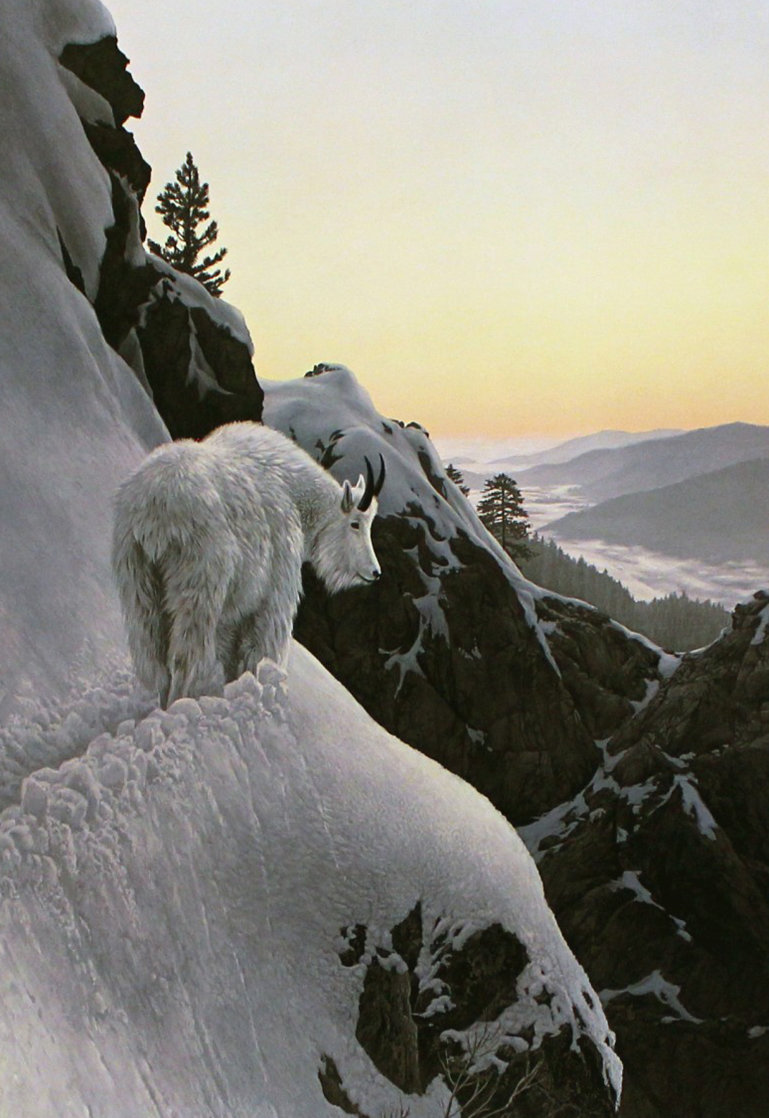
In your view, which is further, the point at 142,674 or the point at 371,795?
the point at 371,795

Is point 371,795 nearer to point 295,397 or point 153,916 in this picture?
point 153,916

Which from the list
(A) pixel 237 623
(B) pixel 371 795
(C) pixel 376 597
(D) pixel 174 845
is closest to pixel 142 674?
(A) pixel 237 623

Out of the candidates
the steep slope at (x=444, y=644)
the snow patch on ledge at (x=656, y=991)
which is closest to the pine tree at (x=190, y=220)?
the steep slope at (x=444, y=644)

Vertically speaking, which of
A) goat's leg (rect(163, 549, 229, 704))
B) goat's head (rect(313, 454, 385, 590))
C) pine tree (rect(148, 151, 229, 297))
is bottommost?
goat's leg (rect(163, 549, 229, 704))

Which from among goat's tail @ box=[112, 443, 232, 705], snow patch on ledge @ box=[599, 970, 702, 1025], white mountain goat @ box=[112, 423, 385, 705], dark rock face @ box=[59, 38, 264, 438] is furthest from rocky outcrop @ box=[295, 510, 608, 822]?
goat's tail @ box=[112, 443, 232, 705]

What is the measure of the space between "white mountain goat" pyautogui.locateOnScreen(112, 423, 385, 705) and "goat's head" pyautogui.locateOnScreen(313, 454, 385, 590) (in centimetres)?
47

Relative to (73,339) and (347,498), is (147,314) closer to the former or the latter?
(73,339)

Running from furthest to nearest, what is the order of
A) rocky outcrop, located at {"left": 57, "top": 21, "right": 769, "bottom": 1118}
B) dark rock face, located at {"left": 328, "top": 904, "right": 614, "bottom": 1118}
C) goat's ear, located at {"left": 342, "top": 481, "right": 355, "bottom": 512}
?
rocky outcrop, located at {"left": 57, "top": 21, "right": 769, "bottom": 1118}, goat's ear, located at {"left": 342, "top": 481, "right": 355, "bottom": 512}, dark rock face, located at {"left": 328, "top": 904, "right": 614, "bottom": 1118}

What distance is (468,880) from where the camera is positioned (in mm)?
11734

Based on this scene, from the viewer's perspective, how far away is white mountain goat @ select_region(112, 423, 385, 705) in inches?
358

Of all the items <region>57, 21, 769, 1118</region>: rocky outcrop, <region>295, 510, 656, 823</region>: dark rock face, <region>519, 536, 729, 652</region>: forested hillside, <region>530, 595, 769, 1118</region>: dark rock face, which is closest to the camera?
<region>57, 21, 769, 1118</region>: rocky outcrop

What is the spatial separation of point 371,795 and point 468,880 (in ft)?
5.31

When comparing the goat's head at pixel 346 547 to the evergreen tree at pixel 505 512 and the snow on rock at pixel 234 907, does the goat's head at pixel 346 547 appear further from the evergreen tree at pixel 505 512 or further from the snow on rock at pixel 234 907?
the evergreen tree at pixel 505 512

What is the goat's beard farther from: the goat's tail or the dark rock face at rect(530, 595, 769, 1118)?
the dark rock face at rect(530, 595, 769, 1118)
